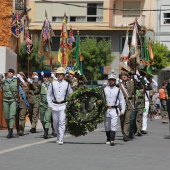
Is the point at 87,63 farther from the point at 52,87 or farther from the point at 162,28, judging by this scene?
the point at 52,87

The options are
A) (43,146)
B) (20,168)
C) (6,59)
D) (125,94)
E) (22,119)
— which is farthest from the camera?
(6,59)

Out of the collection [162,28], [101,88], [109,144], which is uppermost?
[162,28]

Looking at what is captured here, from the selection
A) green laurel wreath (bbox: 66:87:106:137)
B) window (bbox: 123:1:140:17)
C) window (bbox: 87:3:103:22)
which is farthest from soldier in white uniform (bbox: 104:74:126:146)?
window (bbox: 123:1:140:17)

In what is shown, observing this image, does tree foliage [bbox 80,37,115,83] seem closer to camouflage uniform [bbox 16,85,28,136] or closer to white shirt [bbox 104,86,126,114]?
camouflage uniform [bbox 16,85,28,136]

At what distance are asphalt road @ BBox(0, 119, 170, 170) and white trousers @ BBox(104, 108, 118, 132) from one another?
42cm

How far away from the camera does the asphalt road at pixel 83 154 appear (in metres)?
12.5

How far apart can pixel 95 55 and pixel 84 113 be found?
41.5 m

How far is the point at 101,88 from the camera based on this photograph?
17859mm

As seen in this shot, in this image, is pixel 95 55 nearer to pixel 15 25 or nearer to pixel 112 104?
pixel 15 25

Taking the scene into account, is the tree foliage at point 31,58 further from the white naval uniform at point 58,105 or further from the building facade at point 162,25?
the white naval uniform at point 58,105

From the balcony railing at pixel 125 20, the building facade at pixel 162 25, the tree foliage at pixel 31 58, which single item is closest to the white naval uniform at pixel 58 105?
the tree foliage at pixel 31 58

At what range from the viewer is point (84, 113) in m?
18.0

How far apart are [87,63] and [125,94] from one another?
4107cm

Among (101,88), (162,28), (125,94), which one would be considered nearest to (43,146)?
(101,88)
